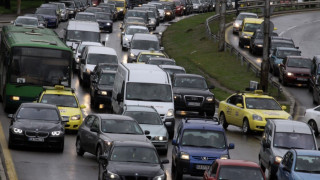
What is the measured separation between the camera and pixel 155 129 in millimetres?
30016

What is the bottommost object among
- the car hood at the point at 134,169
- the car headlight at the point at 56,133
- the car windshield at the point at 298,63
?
the car windshield at the point at 298,63

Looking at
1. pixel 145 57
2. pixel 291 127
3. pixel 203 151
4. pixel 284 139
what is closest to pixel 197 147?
pixel 203 151

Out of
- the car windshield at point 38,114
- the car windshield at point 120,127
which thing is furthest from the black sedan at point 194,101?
the car windshield at point 120,127

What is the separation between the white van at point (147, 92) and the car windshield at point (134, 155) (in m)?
10.5

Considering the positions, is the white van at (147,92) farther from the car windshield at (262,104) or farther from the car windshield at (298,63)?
the car windshield at (298,63)

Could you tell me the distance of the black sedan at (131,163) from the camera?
72.7 feet

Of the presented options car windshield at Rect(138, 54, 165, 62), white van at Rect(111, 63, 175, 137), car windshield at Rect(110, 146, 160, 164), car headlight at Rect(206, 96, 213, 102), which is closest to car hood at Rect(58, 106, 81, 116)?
white van at Rect(111, 63, 175, 137)

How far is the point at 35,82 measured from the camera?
3747 centimetres

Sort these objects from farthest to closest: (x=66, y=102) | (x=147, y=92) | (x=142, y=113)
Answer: (x=147, y=92), (x=66, y=102), (x=142, y=113)

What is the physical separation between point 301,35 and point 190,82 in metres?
38.7

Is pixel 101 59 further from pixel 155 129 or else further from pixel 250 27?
pixel 250 27

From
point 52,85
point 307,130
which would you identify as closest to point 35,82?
point 52,85

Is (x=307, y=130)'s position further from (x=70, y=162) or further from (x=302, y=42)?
(x=302, y=42)

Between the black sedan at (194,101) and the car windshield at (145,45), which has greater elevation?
the black sedan at (194,101)
